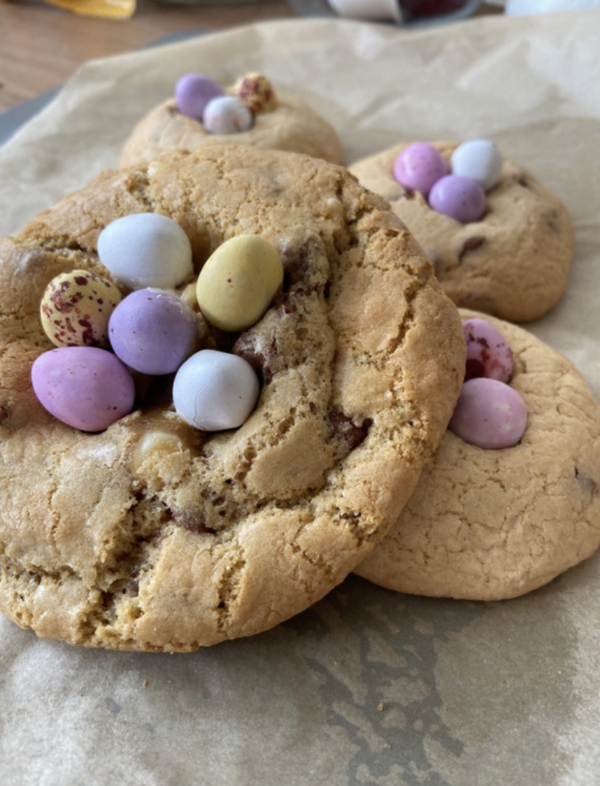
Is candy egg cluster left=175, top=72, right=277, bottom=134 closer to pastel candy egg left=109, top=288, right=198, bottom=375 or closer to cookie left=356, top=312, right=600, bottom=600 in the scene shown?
pastel candy egg left=109, top=288, right=198, bottom=375

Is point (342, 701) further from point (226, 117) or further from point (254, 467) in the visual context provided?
point (226, 117)

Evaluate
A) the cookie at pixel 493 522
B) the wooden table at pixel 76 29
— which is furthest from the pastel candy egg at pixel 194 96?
the cookie at pixel 493 522

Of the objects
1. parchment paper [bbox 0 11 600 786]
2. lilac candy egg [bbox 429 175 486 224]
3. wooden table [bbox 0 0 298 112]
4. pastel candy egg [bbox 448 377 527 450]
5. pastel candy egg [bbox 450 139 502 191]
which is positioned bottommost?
parchment paper [bbox 0 11 600 786]

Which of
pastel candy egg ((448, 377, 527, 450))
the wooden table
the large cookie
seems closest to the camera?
pastel candy egg ((448, 377, 527, 450))

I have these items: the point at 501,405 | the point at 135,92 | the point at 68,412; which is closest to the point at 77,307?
the point at 68,412


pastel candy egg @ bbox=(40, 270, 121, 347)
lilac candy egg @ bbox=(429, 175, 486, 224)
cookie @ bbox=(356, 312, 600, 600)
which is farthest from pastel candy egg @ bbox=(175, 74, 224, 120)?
cookie @ bbox=(356, 312, 600, 600)

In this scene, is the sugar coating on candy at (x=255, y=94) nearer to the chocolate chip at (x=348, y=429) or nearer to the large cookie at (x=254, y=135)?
the large cookie at (x=254, y=135)
